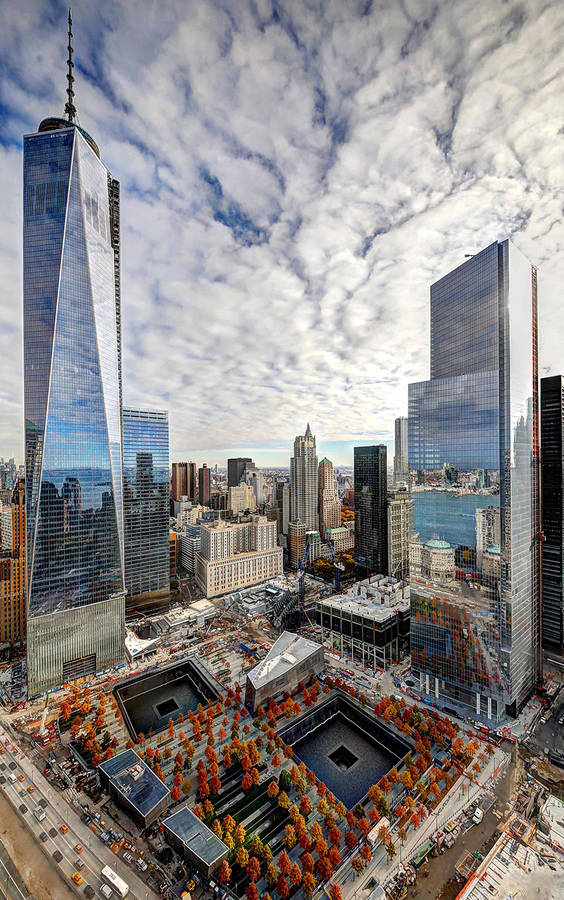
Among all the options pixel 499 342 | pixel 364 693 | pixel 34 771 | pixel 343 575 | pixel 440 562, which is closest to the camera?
pixel 34 771

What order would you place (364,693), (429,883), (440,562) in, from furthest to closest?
(364,693) → (440,562) → (429,883)

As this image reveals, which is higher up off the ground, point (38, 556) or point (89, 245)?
point (89, 245)

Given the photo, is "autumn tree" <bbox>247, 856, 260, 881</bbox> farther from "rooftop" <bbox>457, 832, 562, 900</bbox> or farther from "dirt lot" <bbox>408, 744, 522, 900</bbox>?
"rooftop" <bbox>457, 832, 562, 900</bbox>

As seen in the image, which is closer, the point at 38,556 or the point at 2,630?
the point at 38,556

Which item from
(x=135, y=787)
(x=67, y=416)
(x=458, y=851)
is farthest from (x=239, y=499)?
(x=458, y=851)

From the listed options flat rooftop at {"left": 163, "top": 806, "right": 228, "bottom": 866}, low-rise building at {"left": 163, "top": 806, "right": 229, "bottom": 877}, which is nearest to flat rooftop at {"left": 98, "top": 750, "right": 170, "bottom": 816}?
flat rooftop at {"left": 163, "top": 806, "right": 228, "bottom": 866}

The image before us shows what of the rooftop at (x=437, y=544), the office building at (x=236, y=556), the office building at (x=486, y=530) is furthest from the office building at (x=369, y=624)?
the office building at (x=236, y=556)

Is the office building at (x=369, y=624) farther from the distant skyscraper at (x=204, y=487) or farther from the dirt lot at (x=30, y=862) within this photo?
the distant skyscraper at (x=204, y=487)

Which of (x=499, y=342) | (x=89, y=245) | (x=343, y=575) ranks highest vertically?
(x=89, y=245)

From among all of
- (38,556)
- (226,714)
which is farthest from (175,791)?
(38,556)

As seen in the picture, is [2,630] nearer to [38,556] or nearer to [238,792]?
[38,556]
